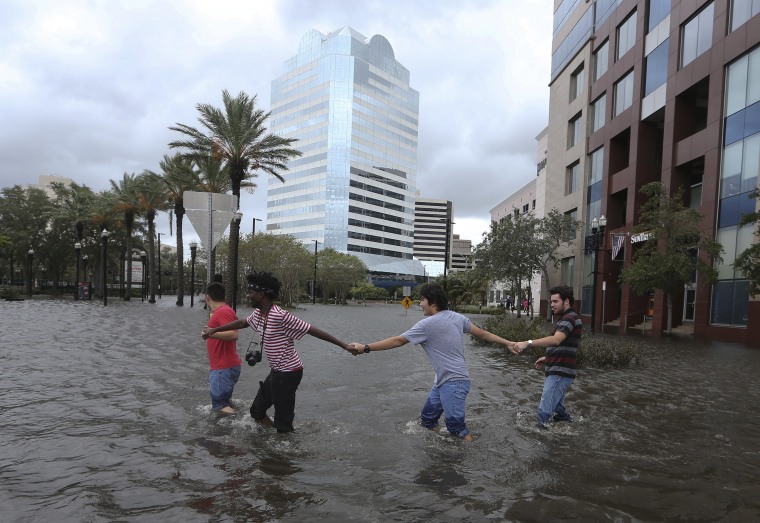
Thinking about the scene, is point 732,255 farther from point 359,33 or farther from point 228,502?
point 359,33

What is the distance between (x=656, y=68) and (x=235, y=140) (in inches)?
961

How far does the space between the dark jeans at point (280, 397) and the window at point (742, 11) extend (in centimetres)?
2635

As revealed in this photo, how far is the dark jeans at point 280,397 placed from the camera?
539cm

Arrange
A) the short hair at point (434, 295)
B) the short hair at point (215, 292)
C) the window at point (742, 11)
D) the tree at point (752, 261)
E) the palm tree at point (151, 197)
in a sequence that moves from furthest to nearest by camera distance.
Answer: the palm tree at point (151, 197), the window at point (742, 11), the tree at point (752, 261), the short hair at point (215, 292), the short hair at point (434, 295)

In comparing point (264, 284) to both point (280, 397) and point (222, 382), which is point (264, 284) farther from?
point (222, 382)

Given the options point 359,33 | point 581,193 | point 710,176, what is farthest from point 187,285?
point 710,176

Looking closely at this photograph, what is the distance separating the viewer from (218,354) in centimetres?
618

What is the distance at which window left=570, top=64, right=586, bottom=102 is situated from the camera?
43.0 metres

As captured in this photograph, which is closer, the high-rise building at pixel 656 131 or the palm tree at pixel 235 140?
the high-rise building at pixel 656 131

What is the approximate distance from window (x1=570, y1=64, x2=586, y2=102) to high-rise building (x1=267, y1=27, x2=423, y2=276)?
75547 mm

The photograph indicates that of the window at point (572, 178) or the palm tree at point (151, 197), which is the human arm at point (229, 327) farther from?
the window at point (572, 178)

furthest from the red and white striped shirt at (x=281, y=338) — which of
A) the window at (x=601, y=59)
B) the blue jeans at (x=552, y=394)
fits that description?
the window at (x=601, y=59)

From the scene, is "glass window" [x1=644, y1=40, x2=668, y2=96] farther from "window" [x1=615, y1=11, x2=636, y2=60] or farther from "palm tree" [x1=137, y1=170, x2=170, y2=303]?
"palm tree" [x1=137, y1=170, x2=170, y2=303]

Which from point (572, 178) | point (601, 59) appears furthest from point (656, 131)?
point (572, 178)
